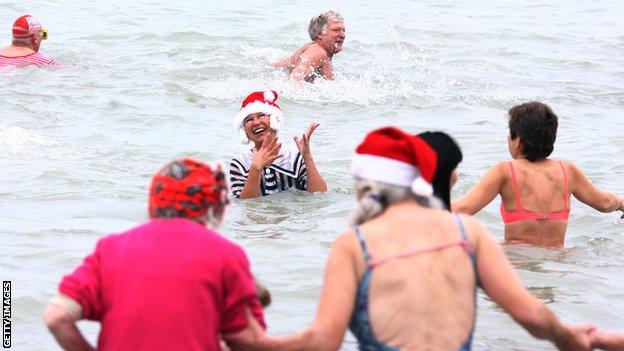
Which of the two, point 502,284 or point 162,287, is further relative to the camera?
point 502,284

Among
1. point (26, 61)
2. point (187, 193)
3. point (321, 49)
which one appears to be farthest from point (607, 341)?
point (26, 61)

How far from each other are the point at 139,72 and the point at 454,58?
4.94 meters

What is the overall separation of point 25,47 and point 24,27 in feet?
1.00

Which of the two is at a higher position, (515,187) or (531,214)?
(515,187)

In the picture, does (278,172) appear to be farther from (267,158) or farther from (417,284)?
(417,284)

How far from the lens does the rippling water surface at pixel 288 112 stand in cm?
816

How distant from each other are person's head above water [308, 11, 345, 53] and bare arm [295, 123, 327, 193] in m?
5.61

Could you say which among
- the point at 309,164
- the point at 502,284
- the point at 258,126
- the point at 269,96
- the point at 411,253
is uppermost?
the point at 411,253

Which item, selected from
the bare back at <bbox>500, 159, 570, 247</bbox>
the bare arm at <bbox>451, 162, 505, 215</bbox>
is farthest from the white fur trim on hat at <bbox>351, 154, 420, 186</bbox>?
the bare back at <bbox>500, 159, 570, 247</bbox>

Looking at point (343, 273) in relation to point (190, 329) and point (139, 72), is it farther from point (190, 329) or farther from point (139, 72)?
point (139, 72)

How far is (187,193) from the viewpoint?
14.0 feet

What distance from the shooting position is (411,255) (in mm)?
4320

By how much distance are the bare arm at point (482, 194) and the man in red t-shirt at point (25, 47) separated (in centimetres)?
996

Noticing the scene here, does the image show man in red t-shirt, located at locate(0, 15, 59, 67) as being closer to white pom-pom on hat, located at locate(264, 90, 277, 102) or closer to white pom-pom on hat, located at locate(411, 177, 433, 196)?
white pom-pom on hat, located at locate(264, 90, 277, 102)
